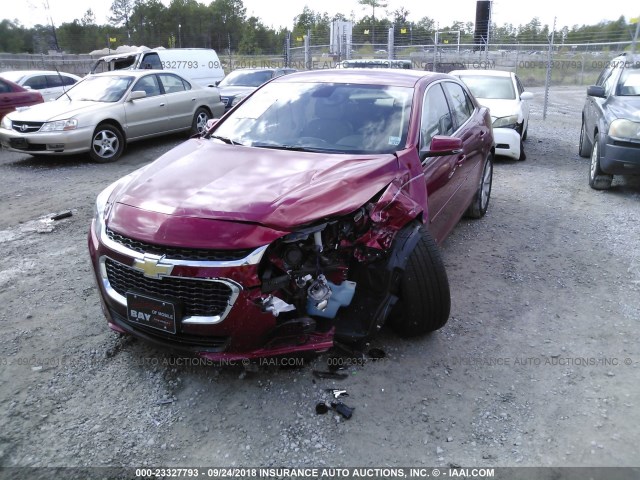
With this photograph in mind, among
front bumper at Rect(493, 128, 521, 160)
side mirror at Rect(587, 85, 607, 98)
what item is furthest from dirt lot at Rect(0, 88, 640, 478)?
front bumper at Rect(493, 128, 521, 160)

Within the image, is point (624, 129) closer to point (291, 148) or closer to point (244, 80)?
point (291, 148)

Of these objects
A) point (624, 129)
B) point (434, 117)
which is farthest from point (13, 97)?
point (624, 129)

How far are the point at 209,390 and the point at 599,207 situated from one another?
5.55m

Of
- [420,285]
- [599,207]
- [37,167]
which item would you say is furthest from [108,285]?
[37,167]

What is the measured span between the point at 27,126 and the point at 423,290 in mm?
8124

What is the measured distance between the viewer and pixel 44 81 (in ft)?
41.5

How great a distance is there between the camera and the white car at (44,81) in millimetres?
12312

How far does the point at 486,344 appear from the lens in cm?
345

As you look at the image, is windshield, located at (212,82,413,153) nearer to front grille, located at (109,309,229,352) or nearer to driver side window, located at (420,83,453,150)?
driver side window, located at (420,83,453,150)

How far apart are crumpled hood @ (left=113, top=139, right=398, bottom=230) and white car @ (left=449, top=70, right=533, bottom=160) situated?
232 inches

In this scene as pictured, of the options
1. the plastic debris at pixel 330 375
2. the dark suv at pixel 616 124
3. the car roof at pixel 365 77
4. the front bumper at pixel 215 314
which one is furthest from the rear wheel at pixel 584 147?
the front bumper at pixel 215 314

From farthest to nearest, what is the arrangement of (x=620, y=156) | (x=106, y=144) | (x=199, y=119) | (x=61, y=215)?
(x=199, y=119)
(x=106, y=144)
(x=620, y=156)
(x=61, y=215)

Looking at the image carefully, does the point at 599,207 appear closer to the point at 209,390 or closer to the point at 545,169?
the point at 545,169

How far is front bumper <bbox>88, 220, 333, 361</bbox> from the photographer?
263cm
